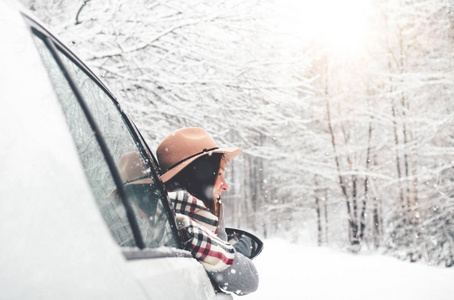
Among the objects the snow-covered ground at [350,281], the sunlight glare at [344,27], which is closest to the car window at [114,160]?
the snow-covered ground at [350,281]

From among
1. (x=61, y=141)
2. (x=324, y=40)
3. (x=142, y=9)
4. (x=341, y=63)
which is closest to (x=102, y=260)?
(x=61, y=141)

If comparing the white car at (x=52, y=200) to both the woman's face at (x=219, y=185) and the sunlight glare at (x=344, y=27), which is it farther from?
the sunlight glare at (x=344, y=27)

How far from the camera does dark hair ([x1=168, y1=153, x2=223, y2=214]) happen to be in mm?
2070

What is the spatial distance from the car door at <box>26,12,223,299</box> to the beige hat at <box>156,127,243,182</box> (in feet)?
1.96

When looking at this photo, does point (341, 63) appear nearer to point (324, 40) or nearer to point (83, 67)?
point (324, 40)

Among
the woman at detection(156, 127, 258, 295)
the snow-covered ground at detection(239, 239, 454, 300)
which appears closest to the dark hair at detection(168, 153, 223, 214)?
the woman at detection(156, 127, 258, 295)

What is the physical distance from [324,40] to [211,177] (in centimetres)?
1361

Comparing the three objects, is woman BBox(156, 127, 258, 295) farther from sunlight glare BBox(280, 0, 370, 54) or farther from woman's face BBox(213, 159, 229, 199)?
sunlight glare BBox(280, 0, 370, 54)

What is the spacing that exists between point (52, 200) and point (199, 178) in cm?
144

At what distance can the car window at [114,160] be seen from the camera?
903mm

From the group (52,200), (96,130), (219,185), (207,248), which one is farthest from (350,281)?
(52,200)

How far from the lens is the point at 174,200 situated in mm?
1823

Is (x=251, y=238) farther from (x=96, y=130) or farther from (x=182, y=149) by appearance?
(x=96, y=130)

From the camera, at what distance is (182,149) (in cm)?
207
